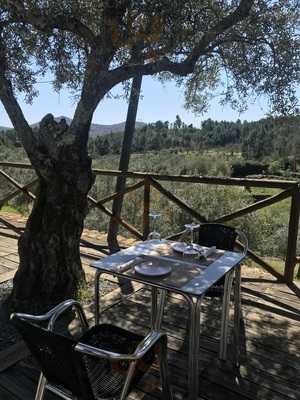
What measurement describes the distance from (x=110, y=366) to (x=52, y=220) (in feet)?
5.37

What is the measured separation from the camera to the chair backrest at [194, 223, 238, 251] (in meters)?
3.03

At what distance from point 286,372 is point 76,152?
7.27 feet

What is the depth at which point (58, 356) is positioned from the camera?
4.71ft

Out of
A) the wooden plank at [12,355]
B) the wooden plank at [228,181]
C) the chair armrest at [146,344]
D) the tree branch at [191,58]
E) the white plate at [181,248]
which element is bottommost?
the wooden plank at [12,355]

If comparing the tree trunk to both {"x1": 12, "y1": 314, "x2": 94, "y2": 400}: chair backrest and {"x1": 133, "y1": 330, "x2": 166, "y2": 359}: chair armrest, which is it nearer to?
{"x1": 12, "y1": 314, "x2": 94, "y2": 400}: chair backrest

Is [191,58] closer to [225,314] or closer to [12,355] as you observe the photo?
[225,314]

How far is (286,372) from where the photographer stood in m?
2.38

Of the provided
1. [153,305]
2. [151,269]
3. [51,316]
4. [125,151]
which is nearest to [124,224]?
[125,151]

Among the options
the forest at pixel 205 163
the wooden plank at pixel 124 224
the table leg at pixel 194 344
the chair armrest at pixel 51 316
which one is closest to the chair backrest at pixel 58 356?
the chair armrest at pixel 51 316

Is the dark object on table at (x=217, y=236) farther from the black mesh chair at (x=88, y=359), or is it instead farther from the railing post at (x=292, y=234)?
the black mesh chair at (x=88, y=359)

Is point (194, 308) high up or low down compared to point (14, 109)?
down

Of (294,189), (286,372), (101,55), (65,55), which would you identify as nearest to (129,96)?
(65,55)

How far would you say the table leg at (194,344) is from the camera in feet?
6.27

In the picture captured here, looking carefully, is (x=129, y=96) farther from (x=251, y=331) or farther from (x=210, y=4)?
(x=251, y=331)
